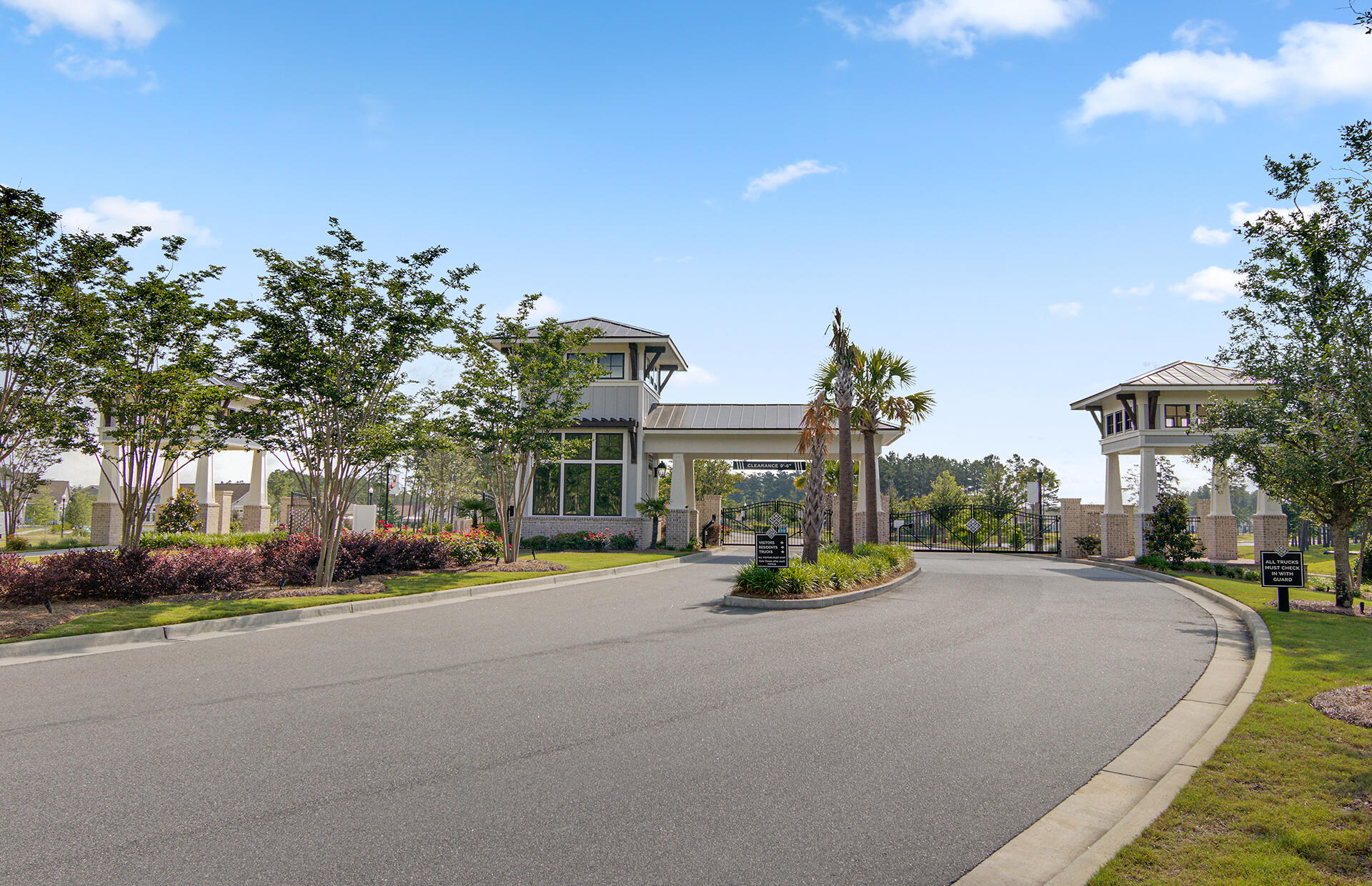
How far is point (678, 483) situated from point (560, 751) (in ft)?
83.0

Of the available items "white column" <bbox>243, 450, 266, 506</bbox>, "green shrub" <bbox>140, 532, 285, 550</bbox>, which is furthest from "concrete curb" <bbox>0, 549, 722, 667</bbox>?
"white column" <bbox>243, 450, 266, 506</bbox>

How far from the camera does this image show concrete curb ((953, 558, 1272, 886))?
4.06 metres

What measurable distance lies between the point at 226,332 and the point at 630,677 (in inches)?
469

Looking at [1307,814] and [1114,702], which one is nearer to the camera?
[1307,814]

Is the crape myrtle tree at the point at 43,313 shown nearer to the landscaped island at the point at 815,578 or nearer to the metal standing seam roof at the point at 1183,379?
the landscaped island at the point at 815,578

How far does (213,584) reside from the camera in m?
14.2

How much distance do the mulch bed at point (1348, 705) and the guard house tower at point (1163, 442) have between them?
21.8 metres

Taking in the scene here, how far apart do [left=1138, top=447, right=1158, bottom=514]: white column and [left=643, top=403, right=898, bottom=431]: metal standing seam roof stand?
12.6m

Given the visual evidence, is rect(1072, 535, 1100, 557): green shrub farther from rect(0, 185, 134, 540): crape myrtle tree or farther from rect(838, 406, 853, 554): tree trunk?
rect(0, 185, 134, 540): crape myrtle tree

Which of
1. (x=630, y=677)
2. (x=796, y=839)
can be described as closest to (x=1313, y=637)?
(x=630, y=677)

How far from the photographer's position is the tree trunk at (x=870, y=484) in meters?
25.9

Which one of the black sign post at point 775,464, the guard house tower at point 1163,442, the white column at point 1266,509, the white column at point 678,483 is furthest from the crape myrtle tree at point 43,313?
the white column at point 1266,509

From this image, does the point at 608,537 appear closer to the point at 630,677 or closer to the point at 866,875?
the point at 630,677

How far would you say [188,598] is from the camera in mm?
13352
